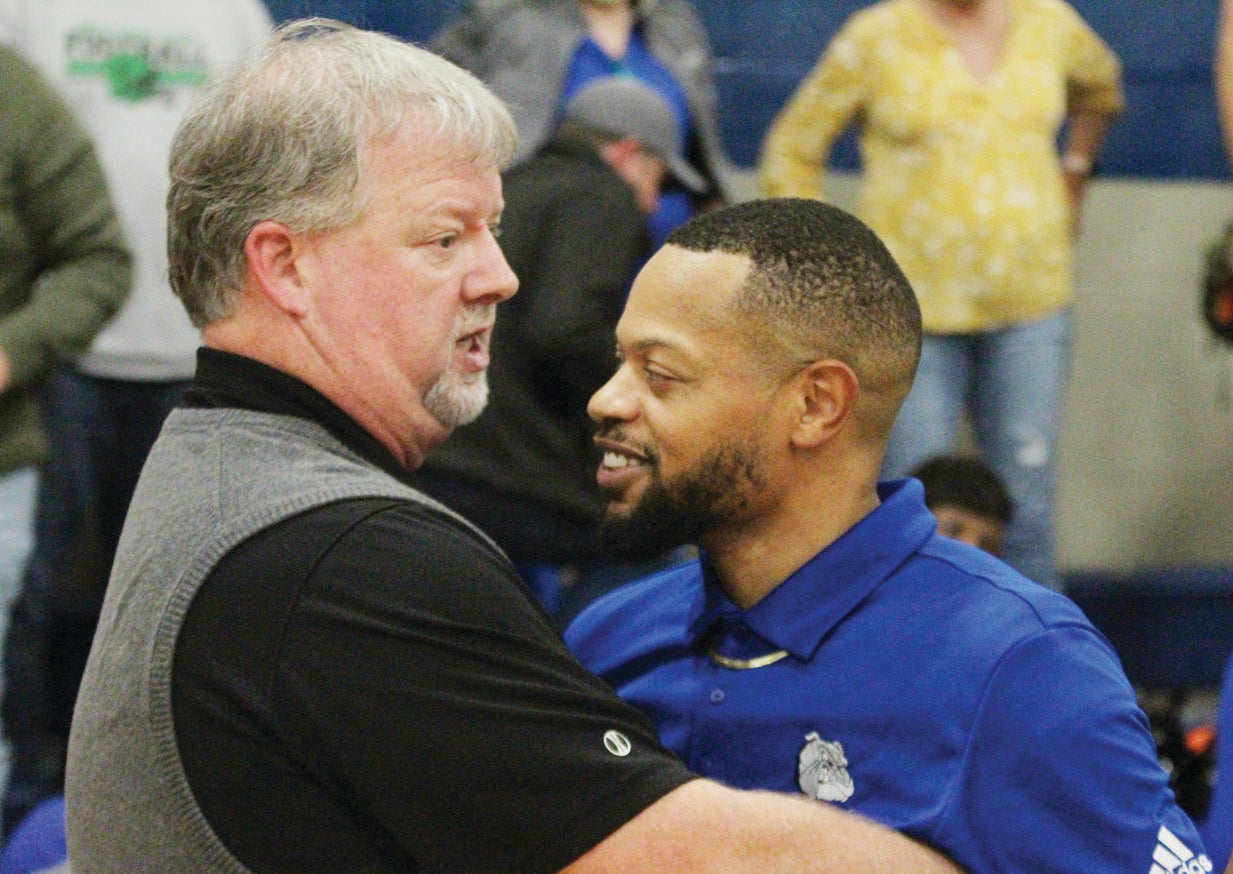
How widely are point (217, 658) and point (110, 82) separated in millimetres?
2428

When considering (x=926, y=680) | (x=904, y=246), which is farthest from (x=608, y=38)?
(x=926, y=680)

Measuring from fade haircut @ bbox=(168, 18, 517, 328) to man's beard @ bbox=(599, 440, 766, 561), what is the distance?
1.24 ft

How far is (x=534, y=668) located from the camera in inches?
59.4

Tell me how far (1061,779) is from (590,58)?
2683 mm

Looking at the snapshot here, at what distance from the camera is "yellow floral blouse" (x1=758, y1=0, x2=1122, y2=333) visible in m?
3.88

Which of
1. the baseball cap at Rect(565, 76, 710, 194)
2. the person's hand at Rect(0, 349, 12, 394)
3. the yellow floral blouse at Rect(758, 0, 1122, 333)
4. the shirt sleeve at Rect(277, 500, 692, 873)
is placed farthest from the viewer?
the yellow floral blouse at Rect(758, 0, 1122, 333)

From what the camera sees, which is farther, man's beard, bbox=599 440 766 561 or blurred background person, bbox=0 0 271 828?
blurred background person, bbox=0 0 271 828

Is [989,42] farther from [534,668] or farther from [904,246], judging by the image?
[534,668]

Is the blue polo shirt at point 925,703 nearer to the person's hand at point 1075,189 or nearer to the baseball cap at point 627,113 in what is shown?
the baseball cap at point 627,113

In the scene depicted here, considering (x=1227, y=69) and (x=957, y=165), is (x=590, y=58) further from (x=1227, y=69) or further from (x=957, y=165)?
(x=1227, y=69)

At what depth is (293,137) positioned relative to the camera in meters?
1.67

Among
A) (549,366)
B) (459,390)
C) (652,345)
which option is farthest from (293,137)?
(549,366)

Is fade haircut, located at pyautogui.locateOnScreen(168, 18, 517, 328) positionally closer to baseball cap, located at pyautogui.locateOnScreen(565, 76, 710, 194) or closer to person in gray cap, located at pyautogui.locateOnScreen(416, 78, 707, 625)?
person in gray cap, located at pyautogui.locateOnScreen(416, 78, 707, 625)

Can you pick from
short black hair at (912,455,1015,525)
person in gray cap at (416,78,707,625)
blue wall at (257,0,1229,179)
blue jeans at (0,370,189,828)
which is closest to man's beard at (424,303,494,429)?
person in gray cap at (416,78,707,625)
